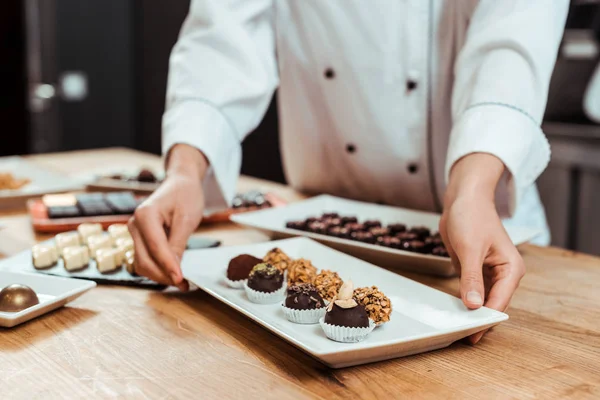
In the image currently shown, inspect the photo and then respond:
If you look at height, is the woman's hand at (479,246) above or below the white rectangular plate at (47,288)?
above

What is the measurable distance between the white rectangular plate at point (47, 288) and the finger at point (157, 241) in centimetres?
11

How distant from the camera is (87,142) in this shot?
5.29 meters

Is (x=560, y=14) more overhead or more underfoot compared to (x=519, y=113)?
Answer: more overhead

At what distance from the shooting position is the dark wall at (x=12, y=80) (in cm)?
529

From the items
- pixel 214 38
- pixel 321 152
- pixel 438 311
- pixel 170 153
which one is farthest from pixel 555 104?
pixel 438 311

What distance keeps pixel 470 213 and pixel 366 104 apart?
30.0 inches

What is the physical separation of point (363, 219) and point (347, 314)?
762mm

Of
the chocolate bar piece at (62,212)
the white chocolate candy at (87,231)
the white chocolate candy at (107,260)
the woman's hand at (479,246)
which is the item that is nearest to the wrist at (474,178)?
the woman's hand at (479,246)

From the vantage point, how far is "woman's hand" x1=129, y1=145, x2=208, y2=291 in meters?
1.17

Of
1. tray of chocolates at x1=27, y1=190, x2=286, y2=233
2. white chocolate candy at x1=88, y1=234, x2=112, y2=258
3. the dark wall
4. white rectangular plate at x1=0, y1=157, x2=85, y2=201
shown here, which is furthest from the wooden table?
the dark wall

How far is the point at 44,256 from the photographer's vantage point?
1275mm

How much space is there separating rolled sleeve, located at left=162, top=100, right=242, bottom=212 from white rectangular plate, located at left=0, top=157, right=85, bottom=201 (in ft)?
1.87

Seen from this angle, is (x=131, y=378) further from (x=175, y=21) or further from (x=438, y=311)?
(x=175, y=21)

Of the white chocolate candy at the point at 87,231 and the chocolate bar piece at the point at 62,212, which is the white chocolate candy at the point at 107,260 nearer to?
the white chocolate candy at the point at 87,231
